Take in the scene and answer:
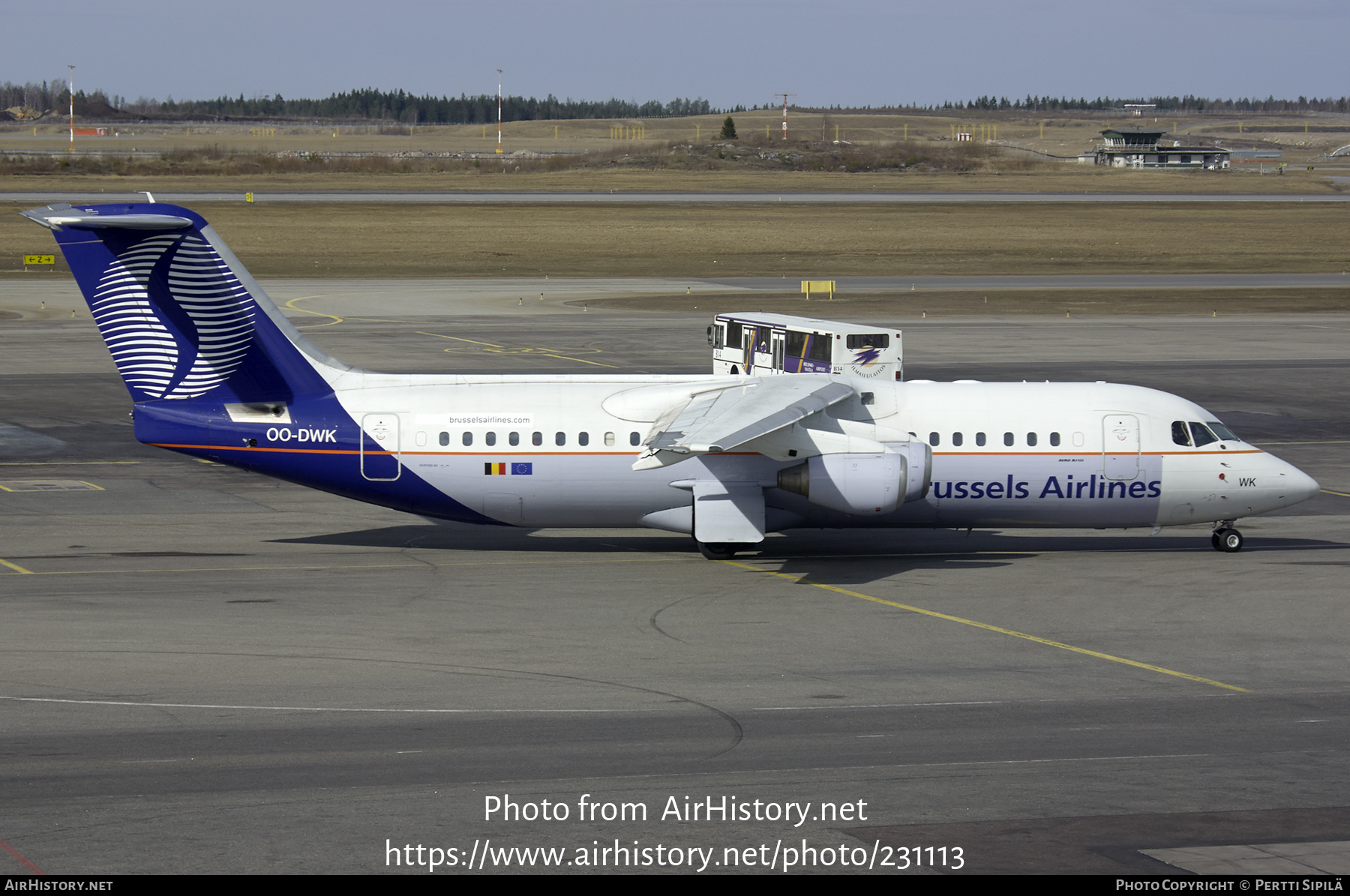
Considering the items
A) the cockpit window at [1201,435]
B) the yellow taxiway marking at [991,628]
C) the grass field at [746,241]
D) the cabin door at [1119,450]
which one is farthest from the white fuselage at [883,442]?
the grass field at [746,241]

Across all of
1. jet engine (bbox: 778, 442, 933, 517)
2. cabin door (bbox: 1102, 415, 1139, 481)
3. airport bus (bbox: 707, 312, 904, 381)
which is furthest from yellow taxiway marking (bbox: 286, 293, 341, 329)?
cabin door (bbox: 1102, 415, 1139, 481)

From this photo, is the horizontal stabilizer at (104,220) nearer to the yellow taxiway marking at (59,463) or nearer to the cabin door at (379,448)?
the cabin door at (379,448)

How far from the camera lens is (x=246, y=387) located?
29.5 m

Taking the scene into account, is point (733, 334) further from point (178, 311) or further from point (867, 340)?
point (178, 311)

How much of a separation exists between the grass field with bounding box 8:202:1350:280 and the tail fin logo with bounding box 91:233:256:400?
62658 millimetres

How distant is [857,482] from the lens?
93.3 feet

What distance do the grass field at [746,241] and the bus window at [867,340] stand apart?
4899 centimetres

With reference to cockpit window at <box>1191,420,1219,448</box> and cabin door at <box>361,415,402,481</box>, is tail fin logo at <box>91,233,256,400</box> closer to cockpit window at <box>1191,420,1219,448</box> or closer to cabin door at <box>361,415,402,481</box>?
cabin door at <box>361,415,402,481</box>

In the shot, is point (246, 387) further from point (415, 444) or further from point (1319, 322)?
point (1319, 322)

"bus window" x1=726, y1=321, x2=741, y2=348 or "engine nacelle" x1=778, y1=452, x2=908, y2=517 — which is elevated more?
"bus window" x1=726, y1=321, x2=741, y2=348

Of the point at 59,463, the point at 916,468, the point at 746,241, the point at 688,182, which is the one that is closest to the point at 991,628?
the point at 916,468

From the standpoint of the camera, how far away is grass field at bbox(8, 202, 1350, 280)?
318ft

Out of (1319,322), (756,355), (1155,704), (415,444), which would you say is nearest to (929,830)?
(1155,704)

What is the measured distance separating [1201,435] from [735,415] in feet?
35.5
